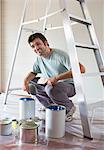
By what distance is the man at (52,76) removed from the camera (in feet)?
6.80

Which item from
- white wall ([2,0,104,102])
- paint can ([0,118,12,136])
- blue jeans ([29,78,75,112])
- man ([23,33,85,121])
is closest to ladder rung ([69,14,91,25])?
man ([23,33,85,121])

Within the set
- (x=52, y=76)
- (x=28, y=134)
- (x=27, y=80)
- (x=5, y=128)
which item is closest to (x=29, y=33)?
(x=27, y=80)

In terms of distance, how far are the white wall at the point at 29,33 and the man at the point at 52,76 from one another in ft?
3.98

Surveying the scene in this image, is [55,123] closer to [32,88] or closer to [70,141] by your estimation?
[70,141]

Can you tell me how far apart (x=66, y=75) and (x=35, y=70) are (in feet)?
1.82

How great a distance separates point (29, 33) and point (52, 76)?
5.82 feet

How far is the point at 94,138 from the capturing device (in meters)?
1.79

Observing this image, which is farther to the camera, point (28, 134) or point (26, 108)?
point (26, 108)

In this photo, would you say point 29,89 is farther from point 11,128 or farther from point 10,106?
point 10,106

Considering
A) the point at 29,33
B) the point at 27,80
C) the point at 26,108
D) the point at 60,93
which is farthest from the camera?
the point at 29,33


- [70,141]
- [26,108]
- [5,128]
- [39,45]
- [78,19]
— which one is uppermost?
[78,19]

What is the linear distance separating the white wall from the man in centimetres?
121

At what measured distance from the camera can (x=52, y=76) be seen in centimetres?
226

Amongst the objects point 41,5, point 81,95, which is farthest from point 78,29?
point 81,95
